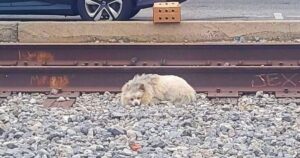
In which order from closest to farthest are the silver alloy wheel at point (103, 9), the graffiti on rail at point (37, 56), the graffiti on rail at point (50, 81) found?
the graffiti on rail at point (50, 81)
the graffiti on rail at point (37, 56)
the silver alloy wheel at point (103, 9)

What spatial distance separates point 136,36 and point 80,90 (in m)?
2.06

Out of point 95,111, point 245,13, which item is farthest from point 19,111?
point 245,13

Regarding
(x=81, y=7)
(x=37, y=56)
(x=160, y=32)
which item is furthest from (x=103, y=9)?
(x=37, y=56)

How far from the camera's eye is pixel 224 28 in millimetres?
10812

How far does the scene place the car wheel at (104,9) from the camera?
1208 centimetres

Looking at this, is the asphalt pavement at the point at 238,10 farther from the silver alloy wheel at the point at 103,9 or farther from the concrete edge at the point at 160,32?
the concrete edge at the point at 160,32

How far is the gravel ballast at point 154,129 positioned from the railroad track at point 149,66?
37 centimetres

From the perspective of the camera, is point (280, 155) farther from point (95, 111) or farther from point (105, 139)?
point (95, 111)

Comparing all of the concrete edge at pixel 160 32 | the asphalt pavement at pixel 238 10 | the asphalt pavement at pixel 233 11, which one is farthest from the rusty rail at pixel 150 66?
the asphalt pavement at pixel 238 10

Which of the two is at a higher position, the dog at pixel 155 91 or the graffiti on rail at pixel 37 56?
the graffiti on rail at pixel 37 56

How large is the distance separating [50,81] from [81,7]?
317 centimetres

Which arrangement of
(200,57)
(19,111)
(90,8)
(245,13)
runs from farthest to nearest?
(245,13) → (90,8) → (200,57) → (19,111)

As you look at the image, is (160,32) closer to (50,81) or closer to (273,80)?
(50,81)

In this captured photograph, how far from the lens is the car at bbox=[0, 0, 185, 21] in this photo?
39.7ft
